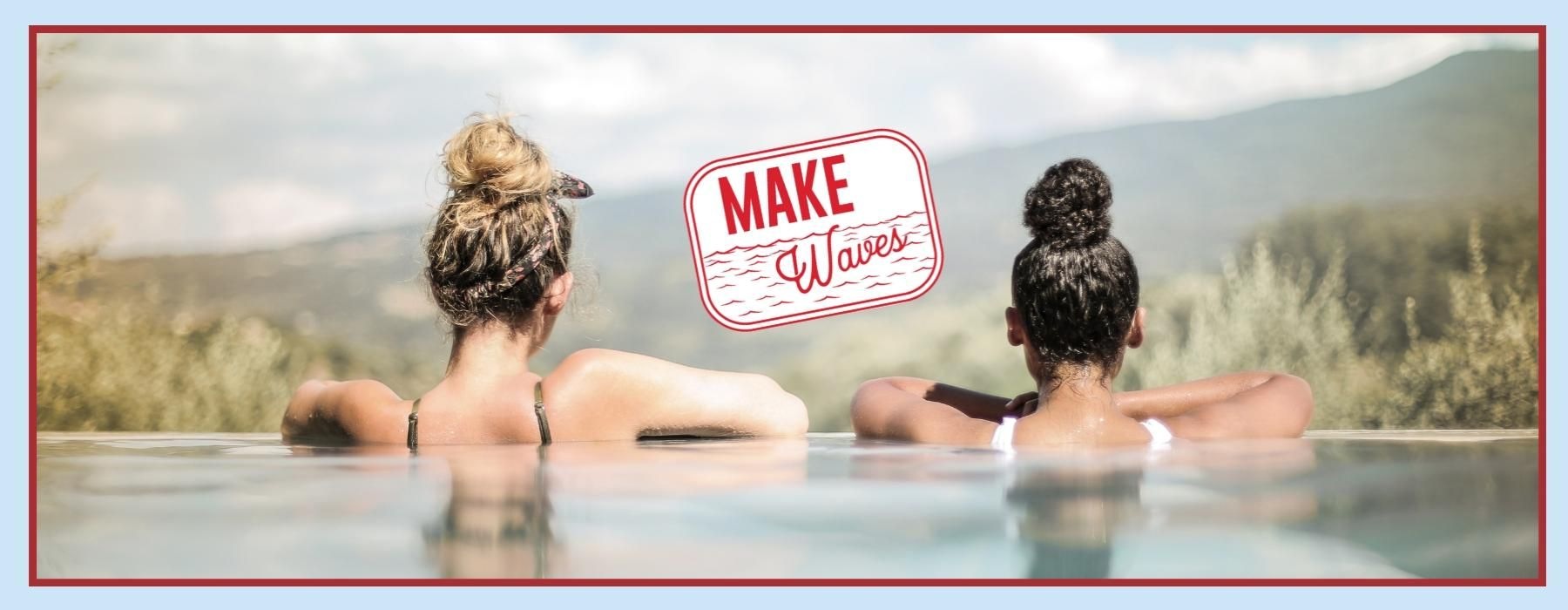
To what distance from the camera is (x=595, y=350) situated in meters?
3.57

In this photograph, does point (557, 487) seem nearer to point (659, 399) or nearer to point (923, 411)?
point (659, 399)

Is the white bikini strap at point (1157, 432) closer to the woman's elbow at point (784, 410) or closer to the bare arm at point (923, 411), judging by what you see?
the bare arm at point (923, 411)

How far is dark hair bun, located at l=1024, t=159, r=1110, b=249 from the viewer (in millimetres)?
3266

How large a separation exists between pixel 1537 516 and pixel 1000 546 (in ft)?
3.97

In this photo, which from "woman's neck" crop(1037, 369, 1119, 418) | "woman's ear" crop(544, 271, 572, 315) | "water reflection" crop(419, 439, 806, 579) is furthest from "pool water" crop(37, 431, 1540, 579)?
"woman's ear" crop(544, 271, 572, 315)

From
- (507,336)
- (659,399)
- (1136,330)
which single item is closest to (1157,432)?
(1136,330)

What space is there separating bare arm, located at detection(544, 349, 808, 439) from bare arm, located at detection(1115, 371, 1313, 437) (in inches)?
40.6

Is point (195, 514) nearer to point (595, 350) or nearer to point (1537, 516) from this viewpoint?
point (595, 350)

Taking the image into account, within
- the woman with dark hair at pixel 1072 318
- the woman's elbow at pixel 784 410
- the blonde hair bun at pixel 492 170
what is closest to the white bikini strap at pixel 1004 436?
the woman with dark hair at pixel 1072 318

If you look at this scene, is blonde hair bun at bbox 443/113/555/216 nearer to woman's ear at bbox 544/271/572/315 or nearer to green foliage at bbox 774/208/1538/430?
woman's ear at bbox 544/271/572/315

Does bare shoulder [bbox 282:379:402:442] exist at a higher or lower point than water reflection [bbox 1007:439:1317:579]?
higher

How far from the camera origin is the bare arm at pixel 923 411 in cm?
364

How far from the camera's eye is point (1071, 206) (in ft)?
10.7

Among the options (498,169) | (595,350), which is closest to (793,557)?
A: (595,350)
